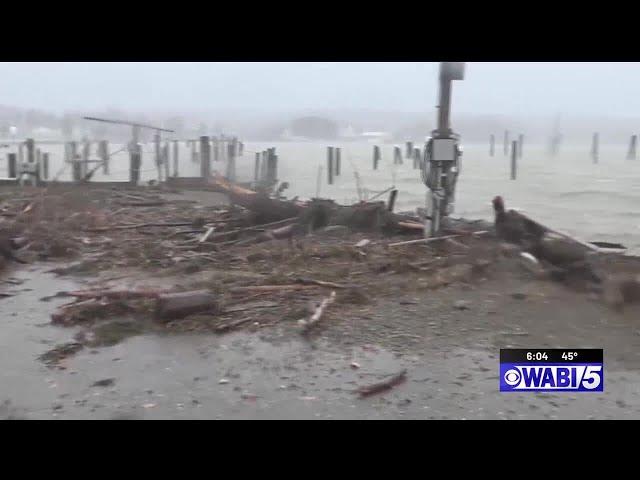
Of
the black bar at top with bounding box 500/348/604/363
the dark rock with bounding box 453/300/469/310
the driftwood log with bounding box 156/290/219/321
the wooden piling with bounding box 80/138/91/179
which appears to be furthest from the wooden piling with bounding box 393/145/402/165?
the black bar at top with bounding box 500/348/604/363

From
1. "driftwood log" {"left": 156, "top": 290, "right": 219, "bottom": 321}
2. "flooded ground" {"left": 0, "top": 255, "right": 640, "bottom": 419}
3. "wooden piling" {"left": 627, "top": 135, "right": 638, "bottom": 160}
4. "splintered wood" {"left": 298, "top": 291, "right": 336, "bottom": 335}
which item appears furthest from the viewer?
"wooden piling" {"left": 627, "top": 135, "right": 638, "bottom": 160}

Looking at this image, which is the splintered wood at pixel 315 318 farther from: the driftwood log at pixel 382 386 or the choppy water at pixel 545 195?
the choppy water at pixel 545 195

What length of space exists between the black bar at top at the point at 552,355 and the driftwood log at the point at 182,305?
3.17 meters

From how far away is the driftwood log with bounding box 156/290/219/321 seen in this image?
260 inches

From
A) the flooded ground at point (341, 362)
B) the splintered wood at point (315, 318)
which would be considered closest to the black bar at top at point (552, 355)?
the flooded ground at point (341, 362)

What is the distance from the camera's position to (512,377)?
16.6ft

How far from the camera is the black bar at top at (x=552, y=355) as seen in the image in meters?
5.28

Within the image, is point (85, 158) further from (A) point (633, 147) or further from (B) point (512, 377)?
(A) point (633, 147)

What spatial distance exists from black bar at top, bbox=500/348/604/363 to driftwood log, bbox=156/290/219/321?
317 centimetres

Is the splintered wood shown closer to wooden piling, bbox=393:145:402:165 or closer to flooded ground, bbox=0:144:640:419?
flooded ground, bbox=0:144:640:419

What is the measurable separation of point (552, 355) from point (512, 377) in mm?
601
